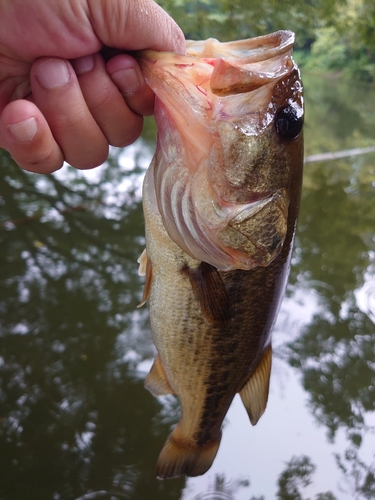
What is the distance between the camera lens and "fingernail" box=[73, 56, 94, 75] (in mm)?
1105

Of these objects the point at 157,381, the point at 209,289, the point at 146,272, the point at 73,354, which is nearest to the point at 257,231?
the point at 209,289

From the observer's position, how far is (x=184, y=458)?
5.50ft

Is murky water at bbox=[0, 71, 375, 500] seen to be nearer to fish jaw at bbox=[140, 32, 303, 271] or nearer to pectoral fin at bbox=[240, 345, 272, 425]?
pectoral fin at bbox=[240, 345, 272, 425]

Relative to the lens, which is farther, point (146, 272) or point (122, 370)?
point (122, 370)

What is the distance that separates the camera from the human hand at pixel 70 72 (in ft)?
3.30

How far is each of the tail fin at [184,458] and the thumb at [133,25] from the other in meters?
1.43

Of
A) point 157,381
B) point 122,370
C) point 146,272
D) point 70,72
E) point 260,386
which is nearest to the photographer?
point 70,72

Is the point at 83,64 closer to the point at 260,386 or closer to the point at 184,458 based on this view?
the point at 260,386

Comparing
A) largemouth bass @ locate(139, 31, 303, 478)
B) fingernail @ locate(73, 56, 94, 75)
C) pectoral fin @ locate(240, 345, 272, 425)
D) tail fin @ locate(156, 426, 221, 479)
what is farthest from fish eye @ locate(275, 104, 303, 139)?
tail fin @ locate(156, 426, 221, 479)

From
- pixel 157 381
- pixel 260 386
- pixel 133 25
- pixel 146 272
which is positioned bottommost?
pixel 157 381

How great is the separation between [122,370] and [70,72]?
227 centimetres

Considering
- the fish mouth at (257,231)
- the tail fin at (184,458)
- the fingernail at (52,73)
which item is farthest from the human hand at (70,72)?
the tail fin at (184,458)

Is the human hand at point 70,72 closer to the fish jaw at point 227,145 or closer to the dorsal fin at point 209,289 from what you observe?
the fish jaw at point 227,145

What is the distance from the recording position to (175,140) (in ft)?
3.33
